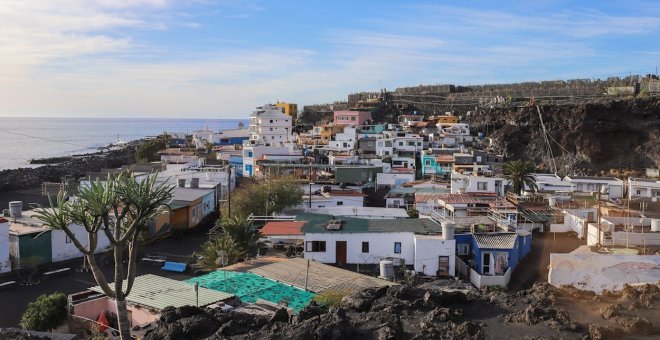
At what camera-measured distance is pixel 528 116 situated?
67.5 metres

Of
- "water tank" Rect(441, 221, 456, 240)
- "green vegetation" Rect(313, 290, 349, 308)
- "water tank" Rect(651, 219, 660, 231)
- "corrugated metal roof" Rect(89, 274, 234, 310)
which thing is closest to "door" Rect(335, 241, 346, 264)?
"water tank" Rect(441, 221, 456, 240)

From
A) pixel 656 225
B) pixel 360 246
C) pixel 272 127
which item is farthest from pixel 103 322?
pixel 272 127

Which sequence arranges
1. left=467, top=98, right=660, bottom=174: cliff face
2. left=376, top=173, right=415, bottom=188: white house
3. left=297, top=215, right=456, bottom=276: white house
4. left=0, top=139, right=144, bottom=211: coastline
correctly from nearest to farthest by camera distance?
left=297, top=215, right=456, bottom=276: white house, left=376, top=173, right=415, bottom=188: white house, left=0, top=139, right=144, bottom=211: coastline, left=467, top=98, right=660, bottom=174: cliff face

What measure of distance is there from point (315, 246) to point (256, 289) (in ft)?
21.4

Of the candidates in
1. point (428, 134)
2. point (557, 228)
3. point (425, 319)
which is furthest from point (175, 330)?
point (428, 134)

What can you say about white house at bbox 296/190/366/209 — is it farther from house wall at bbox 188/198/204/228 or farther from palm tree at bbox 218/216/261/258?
palm tree at bbox 218/216/261/258

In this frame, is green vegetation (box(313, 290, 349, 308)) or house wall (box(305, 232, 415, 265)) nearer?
green vegetation (box(313, 290, 349, 308))

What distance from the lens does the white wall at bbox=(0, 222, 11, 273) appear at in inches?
793

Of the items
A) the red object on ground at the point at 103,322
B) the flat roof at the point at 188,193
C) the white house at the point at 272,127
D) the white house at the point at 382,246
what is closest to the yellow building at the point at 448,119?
the white house at the point at 272,127

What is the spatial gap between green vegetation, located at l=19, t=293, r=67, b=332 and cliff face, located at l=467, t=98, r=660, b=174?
55.7m

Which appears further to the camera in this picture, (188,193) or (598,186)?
(598,186)

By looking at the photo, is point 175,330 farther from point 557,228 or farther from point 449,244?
point 557,228

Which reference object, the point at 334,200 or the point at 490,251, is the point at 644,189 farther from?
the point at 490,251

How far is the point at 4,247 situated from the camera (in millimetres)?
20234
